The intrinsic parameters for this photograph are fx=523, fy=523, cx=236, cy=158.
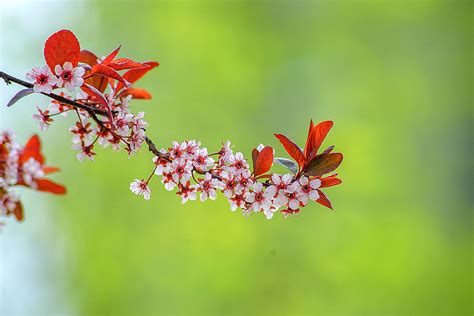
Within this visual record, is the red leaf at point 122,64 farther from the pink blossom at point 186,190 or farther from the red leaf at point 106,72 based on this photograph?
the pink blossom at point 186,190

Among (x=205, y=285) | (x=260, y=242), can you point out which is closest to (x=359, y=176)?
(x=260, y=242)

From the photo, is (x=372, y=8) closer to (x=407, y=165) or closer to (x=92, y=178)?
(x=407, y=165)

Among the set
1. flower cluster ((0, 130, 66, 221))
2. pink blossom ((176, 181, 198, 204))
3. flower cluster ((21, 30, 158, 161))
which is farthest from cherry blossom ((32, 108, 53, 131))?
pink blossom ((176, 181, 198, 204))

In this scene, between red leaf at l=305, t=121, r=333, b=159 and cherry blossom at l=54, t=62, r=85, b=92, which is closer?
cherry blossom at l=54, t=62, r=85, b=92

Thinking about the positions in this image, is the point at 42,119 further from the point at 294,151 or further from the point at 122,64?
the point at 294,151

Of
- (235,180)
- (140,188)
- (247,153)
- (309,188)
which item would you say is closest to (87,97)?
(140,188)

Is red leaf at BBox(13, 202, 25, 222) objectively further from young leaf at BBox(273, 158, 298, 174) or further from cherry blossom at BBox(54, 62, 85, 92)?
young leaf at BBox(273, 158, 298, 174)
